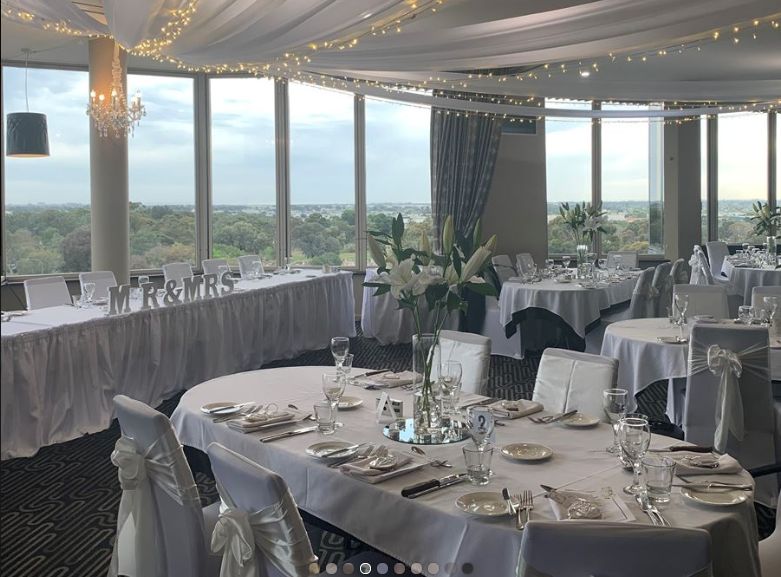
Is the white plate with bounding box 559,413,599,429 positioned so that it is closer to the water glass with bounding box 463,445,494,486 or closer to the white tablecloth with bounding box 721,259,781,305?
the water glass with bounding box 463,445,494,486

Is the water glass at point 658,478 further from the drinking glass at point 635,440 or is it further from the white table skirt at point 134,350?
the white table skirt at point 134,350

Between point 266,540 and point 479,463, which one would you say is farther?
point 479,463

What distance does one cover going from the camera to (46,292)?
253 inches

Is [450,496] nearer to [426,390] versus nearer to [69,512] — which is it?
[426,390]

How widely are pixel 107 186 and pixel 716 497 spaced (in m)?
8.04

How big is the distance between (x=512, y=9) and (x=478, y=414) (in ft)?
17.6

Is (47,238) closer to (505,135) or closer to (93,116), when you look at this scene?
(93,116)

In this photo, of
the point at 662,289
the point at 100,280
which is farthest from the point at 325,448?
the point at 662,289

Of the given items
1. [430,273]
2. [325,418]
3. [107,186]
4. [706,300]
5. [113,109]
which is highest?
[113,109]

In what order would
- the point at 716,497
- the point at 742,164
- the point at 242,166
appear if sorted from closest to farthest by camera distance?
the point at 716,497 → the point at 242,166 → the point at 742,164

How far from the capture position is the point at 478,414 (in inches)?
93.4

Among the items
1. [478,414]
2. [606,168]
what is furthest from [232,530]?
[606,168]

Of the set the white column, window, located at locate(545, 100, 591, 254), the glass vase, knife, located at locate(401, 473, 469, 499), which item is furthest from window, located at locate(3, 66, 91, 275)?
knife, located at locate(401, 473, 469, 499)

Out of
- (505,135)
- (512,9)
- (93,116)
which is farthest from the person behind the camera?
(505,135)
